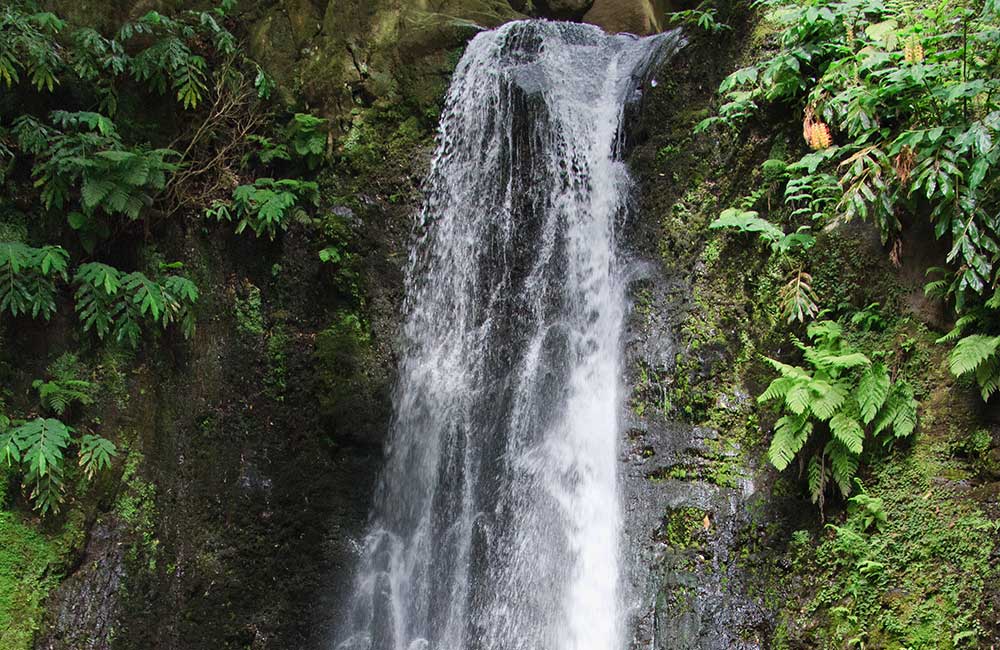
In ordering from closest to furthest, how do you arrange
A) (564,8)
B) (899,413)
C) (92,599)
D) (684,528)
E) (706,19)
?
(899,413), (684,528), (92,599), (706,19), (564,8)

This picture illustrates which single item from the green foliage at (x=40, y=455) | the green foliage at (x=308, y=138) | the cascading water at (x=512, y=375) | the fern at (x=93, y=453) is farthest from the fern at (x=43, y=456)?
the green foliage at (x=308, y=138)

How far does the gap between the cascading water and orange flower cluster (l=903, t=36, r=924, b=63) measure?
2.19 m

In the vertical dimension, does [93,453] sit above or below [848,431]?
below

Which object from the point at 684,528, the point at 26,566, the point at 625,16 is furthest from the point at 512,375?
the point at 625,16

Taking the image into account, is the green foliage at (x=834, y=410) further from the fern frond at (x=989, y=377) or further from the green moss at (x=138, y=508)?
the green moss at (x=138, y=508)

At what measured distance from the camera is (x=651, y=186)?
5.50m

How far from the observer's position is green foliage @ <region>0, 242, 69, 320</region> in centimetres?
471

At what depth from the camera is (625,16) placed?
923 cm

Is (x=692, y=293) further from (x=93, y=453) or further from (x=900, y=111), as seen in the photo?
(x=93, y=453)

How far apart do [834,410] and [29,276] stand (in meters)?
5.25

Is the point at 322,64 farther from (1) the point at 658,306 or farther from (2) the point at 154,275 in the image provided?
(1) the point at 658,306

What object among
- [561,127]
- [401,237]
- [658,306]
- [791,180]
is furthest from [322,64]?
[791,180]

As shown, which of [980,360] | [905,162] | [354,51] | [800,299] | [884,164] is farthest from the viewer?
[354,51]

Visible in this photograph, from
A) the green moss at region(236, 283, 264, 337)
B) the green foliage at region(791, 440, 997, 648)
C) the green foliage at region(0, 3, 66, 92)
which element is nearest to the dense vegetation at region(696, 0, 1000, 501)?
the green foliage at region(791, 440, 997, 648)
